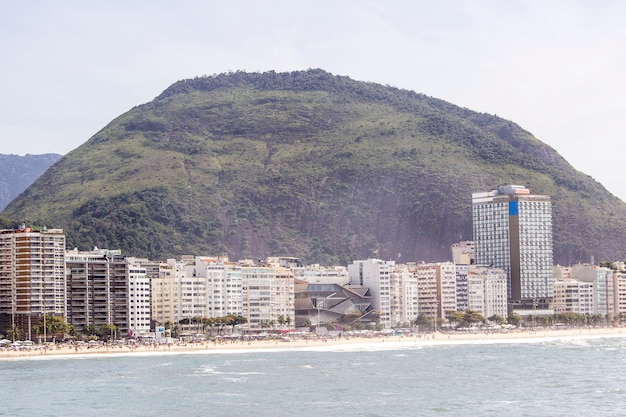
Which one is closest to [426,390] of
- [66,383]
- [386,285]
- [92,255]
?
[66,383]

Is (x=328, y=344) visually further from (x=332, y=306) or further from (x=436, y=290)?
(x=436, y=290)

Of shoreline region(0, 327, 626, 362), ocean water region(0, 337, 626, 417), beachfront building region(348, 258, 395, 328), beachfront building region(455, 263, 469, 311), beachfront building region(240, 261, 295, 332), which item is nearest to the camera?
ocean water region(0, 337, 626, 417)

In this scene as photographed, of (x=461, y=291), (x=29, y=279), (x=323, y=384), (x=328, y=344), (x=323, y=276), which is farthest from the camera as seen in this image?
(x=461, y=291)

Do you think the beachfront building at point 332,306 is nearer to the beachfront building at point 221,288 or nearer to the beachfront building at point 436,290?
the beachfront building at point 436,290

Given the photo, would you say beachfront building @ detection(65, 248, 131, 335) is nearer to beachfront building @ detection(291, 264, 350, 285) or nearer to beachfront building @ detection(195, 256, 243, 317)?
beachfront building @ detection(195, 256, 243, 317)

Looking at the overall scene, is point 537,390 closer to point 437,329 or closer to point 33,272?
point 33,272

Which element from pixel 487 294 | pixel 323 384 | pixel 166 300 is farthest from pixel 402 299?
pixel 323 384

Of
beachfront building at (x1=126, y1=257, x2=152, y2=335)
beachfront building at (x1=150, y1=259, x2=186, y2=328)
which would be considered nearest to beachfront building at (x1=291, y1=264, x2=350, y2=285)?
beachfront building at (x1=150, y1=259, x2=186, y2=328)
